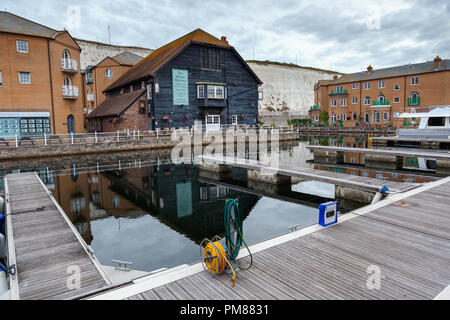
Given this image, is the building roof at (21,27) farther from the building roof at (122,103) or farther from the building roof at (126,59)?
the building roof at (126,59)

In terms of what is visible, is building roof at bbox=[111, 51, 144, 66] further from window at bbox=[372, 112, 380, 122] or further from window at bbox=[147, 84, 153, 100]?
window at bbox=[372, 112, 380, 122]

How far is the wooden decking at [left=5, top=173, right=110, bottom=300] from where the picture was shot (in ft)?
15.8

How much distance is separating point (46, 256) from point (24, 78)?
3166 cm

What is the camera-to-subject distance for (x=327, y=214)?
22.7ft

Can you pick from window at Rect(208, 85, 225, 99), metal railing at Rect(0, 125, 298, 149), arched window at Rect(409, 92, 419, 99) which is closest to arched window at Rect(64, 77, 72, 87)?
metal railing at Rect(0, 125, 298, 149)

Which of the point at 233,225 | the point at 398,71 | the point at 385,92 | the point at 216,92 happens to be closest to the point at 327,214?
the point at 233,225

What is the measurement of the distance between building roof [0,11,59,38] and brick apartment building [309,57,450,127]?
145 feet

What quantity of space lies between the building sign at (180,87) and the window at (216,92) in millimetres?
2820

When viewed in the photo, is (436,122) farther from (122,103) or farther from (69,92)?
(69,92)

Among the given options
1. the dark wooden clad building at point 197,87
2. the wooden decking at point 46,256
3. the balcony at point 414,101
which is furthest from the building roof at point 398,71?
the wooden decking at point 46,256

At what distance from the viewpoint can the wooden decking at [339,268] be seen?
4.35 m
